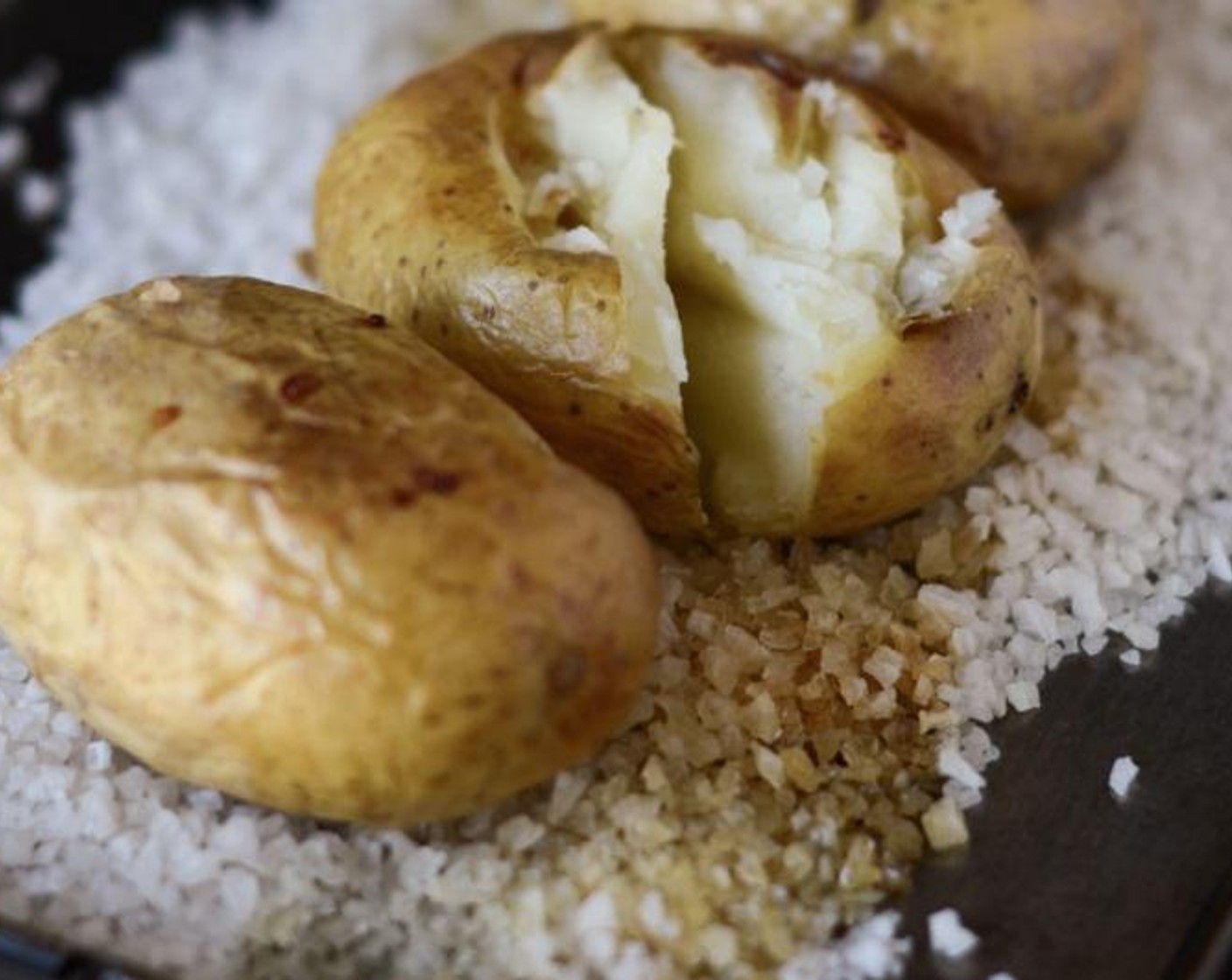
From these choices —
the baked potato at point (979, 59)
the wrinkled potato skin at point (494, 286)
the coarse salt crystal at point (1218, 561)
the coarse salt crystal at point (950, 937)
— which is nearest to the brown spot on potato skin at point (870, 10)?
the baked potato at point (979, 59)

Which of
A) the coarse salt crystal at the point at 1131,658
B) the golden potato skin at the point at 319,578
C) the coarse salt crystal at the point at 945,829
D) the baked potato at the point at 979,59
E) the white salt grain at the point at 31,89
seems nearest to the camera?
the golden potato skin at the point at 319,578

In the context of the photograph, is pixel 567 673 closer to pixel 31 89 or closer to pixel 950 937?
pixel 950 937

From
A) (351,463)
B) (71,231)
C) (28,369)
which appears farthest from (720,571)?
(71,231)

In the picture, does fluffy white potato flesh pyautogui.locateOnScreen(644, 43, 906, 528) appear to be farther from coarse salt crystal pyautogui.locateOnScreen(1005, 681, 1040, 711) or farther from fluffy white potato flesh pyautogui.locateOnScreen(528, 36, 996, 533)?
coarse salt crystal pyautogui.locateOnScreen(1005, 681, 1040, 711)

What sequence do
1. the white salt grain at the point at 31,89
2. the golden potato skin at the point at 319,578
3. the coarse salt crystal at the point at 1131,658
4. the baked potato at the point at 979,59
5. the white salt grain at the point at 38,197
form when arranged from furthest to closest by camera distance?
1. the white salt grain at the point at 31,89
2. the white salt grain at the point at 38,197
3. the baked potato at the point at 979,59
4. the coarse salt crystal at the point at 1131,658
5. the golden potato skin at the point at 319,578

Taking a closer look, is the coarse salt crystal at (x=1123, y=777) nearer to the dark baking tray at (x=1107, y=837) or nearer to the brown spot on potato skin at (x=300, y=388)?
the dark baking tray at (x=1107, y=837)

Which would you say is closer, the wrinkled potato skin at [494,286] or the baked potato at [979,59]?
the wrinkled potato skin at [494,286]

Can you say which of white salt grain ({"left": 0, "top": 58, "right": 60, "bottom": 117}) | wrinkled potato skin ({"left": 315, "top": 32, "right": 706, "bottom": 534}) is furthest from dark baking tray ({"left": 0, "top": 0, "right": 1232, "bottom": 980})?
white salt grain ({"left": 0, "top": 58, "right": 60, "bottom": 117})
